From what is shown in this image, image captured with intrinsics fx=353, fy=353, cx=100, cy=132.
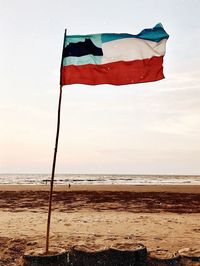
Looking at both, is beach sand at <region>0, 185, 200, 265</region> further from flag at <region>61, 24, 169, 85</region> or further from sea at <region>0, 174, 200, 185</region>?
sea at <region>0, 174, 200, 185</region>

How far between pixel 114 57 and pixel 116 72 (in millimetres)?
426

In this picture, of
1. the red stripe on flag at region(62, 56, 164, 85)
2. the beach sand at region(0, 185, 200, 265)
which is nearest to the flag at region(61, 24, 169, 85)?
the red stripe on flag at region(62, 56, 164, 85)

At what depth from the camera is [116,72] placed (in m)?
8.91

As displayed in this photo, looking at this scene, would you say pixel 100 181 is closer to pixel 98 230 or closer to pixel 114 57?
pixel 98 230

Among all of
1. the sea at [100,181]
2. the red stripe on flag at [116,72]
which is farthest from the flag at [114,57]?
the sea at [100,181]

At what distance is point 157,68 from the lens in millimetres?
8945

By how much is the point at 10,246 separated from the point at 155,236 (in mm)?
4563

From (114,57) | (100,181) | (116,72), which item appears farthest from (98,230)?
(100,181)

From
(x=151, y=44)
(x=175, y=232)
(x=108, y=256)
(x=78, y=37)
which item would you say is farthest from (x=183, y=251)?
(x=78, y=37)

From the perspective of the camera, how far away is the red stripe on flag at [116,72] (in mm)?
8706

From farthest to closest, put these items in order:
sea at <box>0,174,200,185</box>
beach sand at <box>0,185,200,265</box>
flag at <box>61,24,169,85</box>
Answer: sea at <box>0,174,200,185</box> → beach sand at <box>0,185,200,265</box> → flag at <box>61,24,169,85</box>

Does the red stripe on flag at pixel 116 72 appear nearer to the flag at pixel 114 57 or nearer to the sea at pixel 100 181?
the flag at pixel 114 57

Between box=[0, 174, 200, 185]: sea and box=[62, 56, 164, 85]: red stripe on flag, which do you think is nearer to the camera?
box=[62, 56, 164, 85]: red stripe on flag

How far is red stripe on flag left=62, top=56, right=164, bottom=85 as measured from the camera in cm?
871
